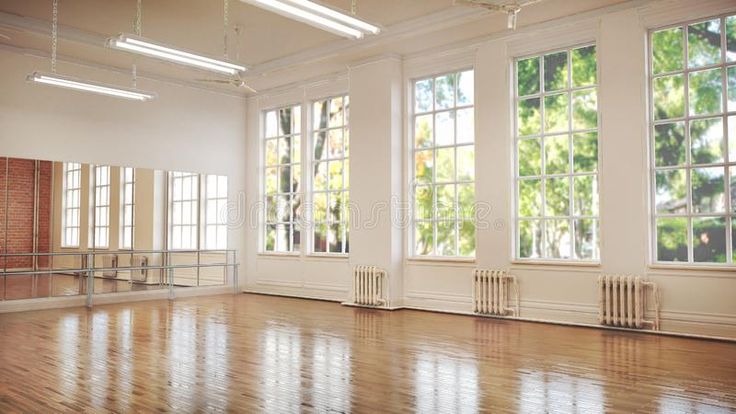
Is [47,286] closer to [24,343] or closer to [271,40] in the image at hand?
[24,343]

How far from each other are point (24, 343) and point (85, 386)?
232 centimetres

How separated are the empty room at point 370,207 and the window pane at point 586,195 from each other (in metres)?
0.05

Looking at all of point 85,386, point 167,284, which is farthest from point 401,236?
point 85,386

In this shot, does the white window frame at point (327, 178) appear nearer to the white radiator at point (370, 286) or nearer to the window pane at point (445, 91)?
the white radiator at point (370, 286)

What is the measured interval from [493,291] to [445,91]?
318cm

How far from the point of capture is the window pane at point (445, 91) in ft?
30.5

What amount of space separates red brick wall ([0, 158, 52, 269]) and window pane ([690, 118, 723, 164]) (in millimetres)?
9022

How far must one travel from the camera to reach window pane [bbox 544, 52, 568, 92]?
816 centimetres

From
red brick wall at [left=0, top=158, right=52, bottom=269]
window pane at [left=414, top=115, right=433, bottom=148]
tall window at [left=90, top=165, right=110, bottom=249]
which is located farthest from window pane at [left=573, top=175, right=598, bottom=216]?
red brick wall at [left=0, top=158, right=52, bottom=269]

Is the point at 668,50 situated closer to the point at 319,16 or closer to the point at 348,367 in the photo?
the point at 319,16

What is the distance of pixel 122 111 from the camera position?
10.2 meters

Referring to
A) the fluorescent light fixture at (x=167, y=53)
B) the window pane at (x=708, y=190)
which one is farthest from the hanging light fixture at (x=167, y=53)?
the window pane at (x=708, y=190)

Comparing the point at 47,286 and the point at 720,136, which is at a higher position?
the point at 720,136

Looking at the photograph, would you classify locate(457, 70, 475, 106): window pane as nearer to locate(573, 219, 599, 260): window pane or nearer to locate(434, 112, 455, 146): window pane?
locate(434, 112, 455, 146): window pane
